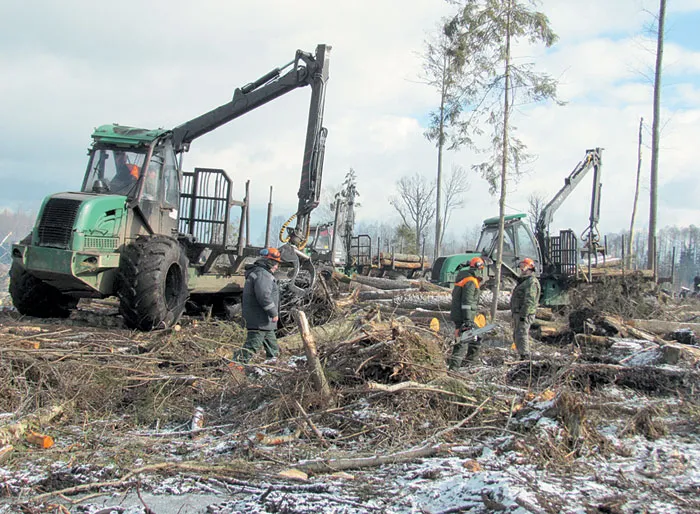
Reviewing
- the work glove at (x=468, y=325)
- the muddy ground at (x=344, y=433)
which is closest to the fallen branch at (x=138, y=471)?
the muddy ground at (x=344, y=433)

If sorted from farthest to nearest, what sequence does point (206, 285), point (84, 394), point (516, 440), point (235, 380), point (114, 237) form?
point (206, 285)
point (114, 237)
point (235, 380)
point (84, 394)
point (516, 440)

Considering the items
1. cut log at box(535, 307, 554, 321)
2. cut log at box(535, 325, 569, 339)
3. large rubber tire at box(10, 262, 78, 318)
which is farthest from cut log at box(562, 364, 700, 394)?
large rubber tire at box(10, 262, 78, 318)

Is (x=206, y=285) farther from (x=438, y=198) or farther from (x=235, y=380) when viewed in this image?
(x=438, y=198)

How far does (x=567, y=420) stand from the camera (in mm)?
4285

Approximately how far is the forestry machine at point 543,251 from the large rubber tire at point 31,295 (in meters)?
8.51

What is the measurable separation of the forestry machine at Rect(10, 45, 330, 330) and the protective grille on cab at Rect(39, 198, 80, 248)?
0.01 metres

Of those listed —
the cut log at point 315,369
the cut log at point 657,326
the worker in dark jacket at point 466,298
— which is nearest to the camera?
the cut log at point 315,369

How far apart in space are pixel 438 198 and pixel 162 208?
17423 mm

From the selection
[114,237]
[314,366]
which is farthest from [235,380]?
[114,237]

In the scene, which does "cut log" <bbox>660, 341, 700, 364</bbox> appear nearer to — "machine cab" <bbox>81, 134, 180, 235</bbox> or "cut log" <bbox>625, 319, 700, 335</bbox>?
"cut log" <bbox>625, 319, 700, 335</bbox>

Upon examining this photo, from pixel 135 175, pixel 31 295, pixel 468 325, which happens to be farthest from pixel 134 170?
pixel 468 325

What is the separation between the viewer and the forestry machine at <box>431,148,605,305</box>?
46.2ft

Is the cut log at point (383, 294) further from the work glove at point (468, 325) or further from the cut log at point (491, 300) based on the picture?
the work glove at point (468, 325)

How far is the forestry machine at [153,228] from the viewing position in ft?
27.0
